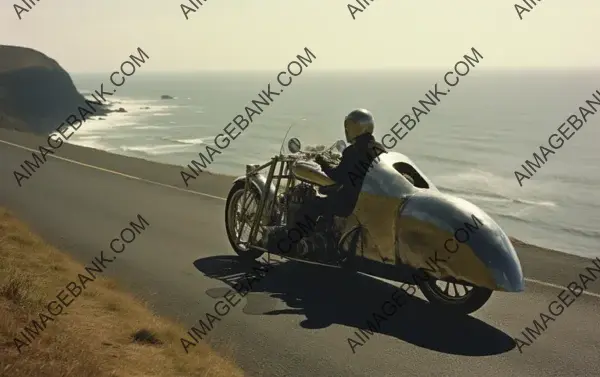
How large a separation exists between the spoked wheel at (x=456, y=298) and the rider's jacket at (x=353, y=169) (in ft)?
4.75

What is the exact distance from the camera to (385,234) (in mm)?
7809

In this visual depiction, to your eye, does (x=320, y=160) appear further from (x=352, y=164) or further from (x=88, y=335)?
(x=88, y=335)

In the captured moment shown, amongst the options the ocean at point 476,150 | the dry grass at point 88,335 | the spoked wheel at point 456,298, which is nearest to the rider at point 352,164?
the ocean at point 476,150

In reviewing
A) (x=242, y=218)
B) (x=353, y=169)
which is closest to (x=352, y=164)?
(x=353, y=169)

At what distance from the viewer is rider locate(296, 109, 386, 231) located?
8.27 m

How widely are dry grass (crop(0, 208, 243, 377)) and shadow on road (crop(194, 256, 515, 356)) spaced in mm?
1449

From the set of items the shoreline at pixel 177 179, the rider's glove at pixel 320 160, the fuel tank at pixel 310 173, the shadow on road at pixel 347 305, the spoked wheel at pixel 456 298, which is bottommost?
the shoreline at pixel 177 179

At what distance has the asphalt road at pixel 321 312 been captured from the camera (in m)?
6.53

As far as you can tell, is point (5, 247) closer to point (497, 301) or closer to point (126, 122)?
point (497, 301)

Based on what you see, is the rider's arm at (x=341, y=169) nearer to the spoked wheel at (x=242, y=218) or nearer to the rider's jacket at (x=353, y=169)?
the rider's jacket at (x=353, y=169)

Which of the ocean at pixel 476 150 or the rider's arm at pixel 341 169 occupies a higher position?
the rider's arm at pixel 341 169

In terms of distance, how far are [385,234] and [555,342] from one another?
235 cm

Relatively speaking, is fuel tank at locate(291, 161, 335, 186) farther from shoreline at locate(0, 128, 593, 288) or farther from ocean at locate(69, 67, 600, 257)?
shoreline at locate(0, 128, 593, 288)

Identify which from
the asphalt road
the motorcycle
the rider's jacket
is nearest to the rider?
the rider's jacket
